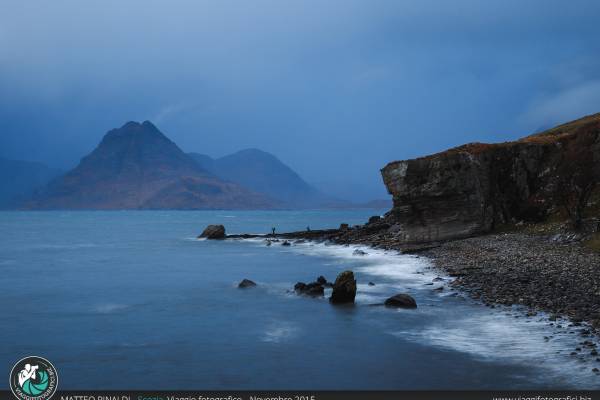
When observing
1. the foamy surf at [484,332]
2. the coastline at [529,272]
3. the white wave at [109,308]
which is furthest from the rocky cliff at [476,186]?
the white wave at [109,308]

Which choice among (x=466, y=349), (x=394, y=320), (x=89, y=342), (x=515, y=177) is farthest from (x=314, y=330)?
(x=515, y=177)

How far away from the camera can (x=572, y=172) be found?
40.7 m

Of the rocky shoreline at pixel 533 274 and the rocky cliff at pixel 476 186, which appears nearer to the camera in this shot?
the rocky shoreline at pixel 533 274

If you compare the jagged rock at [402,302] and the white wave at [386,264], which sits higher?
the white wave at [386,264]

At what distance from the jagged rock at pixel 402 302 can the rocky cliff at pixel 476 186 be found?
93.2ft

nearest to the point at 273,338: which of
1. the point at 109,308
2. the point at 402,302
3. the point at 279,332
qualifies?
the point at 279,332

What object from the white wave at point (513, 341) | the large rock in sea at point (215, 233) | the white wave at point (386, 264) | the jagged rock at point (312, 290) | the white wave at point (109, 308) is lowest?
the white wave at point (109, 308)

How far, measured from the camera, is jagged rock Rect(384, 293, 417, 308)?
2708cm

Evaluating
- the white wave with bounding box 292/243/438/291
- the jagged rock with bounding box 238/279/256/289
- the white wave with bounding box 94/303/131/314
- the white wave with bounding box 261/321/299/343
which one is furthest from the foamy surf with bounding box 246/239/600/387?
the white wave with bounding box 94/303/131/314

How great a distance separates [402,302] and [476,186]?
30.8m

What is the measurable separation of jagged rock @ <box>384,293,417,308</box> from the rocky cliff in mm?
28414

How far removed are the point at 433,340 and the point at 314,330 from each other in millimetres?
5700

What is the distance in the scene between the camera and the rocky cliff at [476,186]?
53750 mm

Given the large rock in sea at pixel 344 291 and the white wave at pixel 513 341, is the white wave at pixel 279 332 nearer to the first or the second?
the large rock in sea at pixel 344 291
